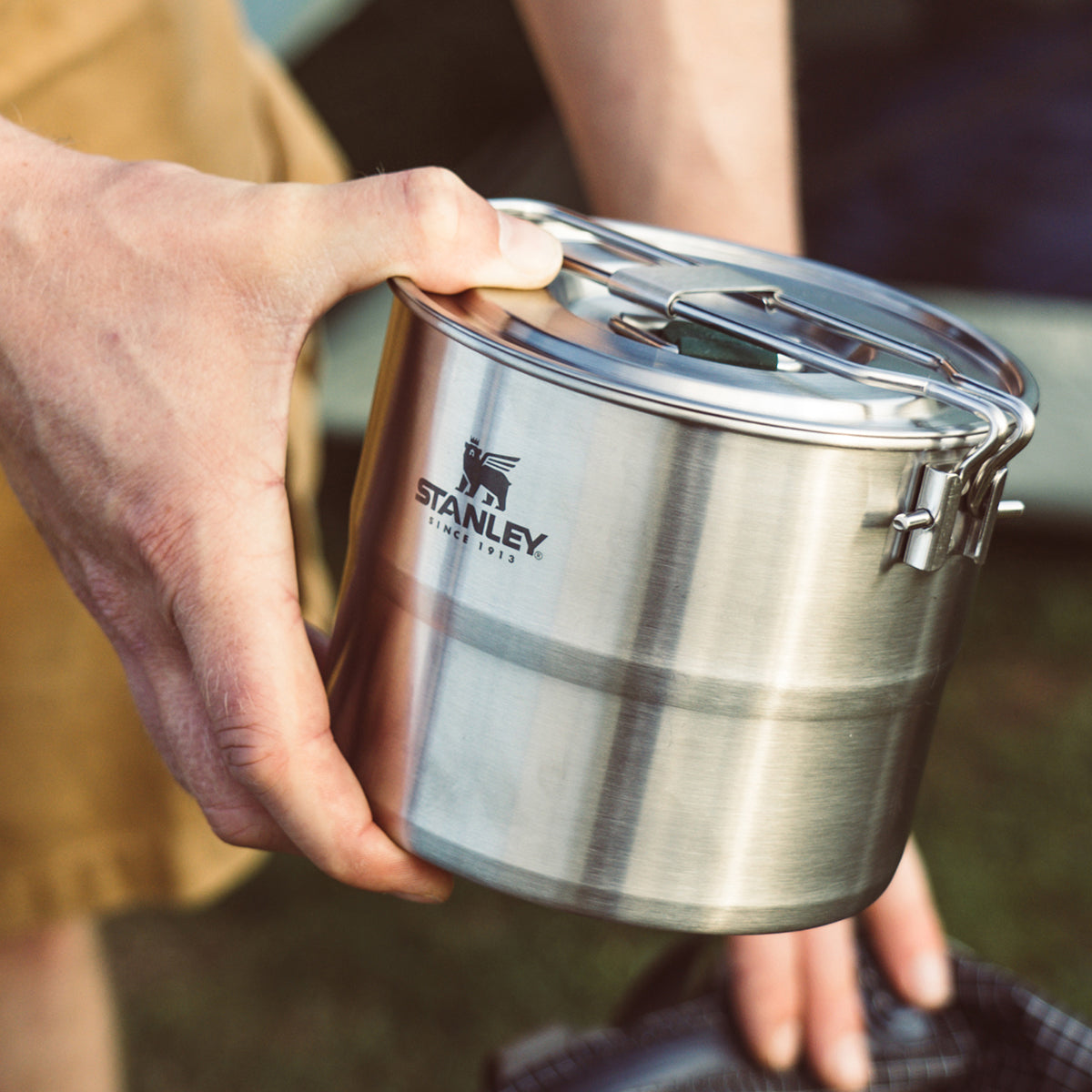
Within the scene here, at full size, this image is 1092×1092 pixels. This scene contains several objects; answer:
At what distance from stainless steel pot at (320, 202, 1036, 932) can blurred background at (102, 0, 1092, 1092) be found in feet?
0.69

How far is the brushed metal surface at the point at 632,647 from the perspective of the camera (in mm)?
624

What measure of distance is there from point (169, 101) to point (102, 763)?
654 millimetres

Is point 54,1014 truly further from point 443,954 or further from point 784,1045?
point 443,954

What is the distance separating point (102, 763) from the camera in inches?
54.1

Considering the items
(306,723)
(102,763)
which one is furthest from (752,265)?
(102,763)

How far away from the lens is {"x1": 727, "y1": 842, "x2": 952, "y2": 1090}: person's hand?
115 centimetres

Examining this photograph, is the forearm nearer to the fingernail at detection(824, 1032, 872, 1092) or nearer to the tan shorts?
the tan shorts

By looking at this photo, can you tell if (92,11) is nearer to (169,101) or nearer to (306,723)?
(169,101)

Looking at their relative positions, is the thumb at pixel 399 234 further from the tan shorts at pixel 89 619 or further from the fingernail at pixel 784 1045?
the fingernail at pixel 784 1045

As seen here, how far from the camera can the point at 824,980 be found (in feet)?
3.83

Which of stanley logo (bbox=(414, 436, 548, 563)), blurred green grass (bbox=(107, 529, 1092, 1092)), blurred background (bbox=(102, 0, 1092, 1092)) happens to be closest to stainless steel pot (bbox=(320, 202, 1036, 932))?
stanley logo (bbox=(414, 436, 548, 563))

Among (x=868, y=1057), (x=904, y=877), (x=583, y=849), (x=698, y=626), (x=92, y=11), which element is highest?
(x=92, y=11)

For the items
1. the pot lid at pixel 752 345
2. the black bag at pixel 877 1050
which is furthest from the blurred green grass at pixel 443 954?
the pot lid at pixel 752 345

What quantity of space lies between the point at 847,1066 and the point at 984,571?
237 centimetres
